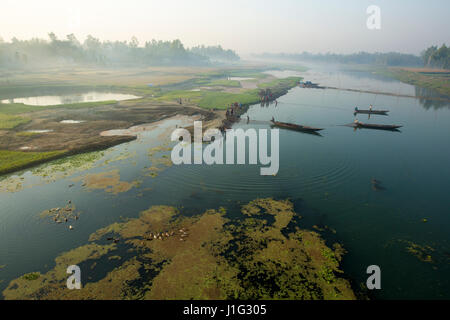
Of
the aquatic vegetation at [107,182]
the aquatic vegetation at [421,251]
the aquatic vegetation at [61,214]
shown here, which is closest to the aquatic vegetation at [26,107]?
the aquatic vegetation at [107,182]

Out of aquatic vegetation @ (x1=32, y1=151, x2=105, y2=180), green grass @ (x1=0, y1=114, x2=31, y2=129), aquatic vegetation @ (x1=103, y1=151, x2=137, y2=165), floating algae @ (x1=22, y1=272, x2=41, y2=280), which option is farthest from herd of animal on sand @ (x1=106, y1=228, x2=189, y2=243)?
green grass @ (x1=0, y1=114, x2=31, y2=129)

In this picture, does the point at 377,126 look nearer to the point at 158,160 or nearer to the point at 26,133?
the point at 158,160

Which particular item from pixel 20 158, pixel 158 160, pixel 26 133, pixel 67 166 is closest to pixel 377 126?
pixel 158 160

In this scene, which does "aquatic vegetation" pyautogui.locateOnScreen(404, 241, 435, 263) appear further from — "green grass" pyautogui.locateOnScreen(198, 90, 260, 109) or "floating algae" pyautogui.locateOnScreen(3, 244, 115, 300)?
"green grass" pyautogui.locateOnScreen(198, 90, 260, 109)

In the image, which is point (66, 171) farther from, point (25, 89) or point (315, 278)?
point (25, 89)
